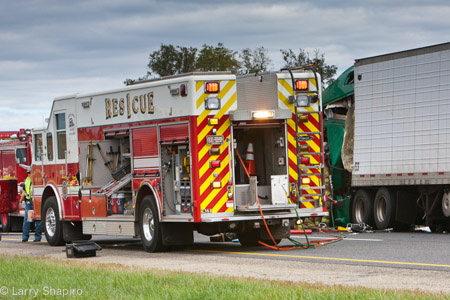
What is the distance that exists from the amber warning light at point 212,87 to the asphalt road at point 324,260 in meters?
2.87

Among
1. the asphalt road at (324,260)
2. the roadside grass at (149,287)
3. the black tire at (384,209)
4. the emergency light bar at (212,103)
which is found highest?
the emergency light bar at (212,103)

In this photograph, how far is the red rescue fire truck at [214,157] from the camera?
54.3ft

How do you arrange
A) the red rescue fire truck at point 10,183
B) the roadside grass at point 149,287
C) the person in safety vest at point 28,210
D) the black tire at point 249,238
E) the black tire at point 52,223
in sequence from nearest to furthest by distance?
the roadside grass at point 149,287, the black tire at point 249,238, the black tire at point 52,223, the person in safety vest at point 28,210, the red rescue fire truck at point 10,183

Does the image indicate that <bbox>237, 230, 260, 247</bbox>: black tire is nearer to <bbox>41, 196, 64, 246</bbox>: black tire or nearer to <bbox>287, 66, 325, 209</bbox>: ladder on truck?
<bbox>287, 66, 325, 209</bbox>: ladder on truck

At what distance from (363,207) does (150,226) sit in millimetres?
8746

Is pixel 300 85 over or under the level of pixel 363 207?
over

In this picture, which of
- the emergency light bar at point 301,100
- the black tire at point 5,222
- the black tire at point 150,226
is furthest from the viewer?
the black tire at point 5,222

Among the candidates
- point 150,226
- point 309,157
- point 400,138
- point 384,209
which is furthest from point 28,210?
point 400,138

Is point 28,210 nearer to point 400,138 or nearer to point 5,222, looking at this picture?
point 5,222

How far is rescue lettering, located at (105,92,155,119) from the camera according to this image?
696 inches

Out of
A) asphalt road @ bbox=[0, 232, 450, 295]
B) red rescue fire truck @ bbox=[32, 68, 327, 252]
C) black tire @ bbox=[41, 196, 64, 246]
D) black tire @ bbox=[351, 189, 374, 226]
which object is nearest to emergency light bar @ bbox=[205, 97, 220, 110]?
red rescue fire truck @ bbox=[32, 68, 327, 252]

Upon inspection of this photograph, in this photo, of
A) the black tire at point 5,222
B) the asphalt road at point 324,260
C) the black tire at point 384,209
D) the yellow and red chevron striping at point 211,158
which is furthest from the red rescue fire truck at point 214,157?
the black tire at point 5,222

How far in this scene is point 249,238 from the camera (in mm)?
18750

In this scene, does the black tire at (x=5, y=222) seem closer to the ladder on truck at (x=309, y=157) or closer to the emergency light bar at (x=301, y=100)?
the ladder on truck at (x=309, y=157)
